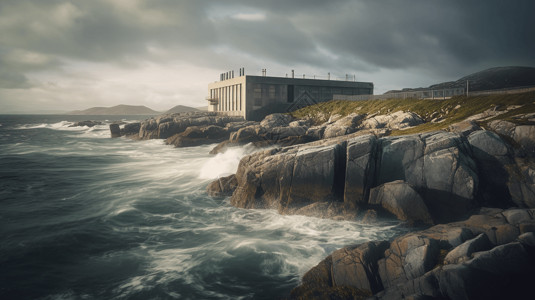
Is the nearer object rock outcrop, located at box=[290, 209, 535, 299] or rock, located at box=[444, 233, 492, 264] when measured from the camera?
rock outcrop, located at box=[290, 209, 535, 299]

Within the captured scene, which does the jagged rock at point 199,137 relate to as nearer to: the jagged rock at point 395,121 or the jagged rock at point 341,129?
the jagged rock at point 341,129

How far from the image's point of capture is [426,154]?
15.5 metres

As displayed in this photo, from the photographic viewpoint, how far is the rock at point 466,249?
27.1 feet

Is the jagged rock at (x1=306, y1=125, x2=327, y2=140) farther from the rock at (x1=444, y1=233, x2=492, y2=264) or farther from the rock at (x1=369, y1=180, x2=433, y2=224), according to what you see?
the rock at (x1=444, y1=233, x2=492, y2=264)

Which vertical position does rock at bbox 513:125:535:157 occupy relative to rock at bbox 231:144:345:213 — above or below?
above

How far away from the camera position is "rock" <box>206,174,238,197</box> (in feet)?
68.0

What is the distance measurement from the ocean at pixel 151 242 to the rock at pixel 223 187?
92 cm

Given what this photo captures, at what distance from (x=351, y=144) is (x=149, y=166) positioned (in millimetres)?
23734

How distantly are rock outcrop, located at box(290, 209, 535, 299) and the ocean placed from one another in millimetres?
2026

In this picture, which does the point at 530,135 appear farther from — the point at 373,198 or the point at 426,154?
the point at 373,198

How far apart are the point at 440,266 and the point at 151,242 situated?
12.1 metres

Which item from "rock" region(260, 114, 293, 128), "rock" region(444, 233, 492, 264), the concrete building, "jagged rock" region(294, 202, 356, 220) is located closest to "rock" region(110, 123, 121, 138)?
the concrete building

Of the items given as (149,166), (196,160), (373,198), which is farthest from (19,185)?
(373,198)

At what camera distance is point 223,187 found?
832 inches
